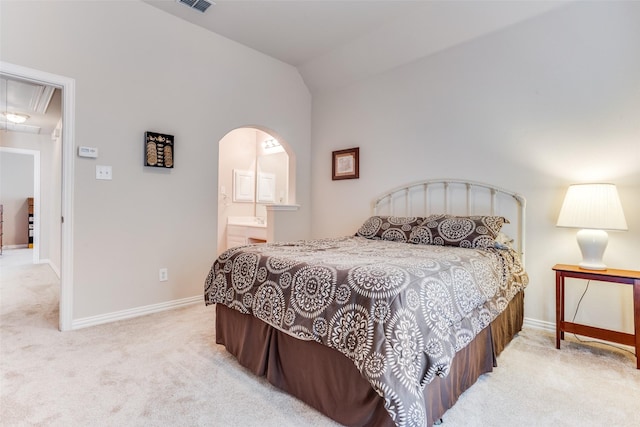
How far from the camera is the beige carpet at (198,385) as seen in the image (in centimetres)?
150

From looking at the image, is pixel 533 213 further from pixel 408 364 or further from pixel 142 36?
pixel 142 36

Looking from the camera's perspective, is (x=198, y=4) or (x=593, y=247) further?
(x=198, y=4)

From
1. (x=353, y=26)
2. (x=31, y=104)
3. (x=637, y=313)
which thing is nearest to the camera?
(x=637, y=313)

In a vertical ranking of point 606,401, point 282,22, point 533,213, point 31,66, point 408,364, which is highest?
point 282,22

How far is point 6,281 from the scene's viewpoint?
4.14 metres

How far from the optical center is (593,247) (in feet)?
7.33

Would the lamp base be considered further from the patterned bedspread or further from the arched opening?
the arched opening

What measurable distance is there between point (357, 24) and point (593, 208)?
2.59 meters

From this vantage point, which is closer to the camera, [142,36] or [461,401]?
[461,401]

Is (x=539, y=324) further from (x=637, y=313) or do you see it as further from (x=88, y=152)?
(x=88, y=152)

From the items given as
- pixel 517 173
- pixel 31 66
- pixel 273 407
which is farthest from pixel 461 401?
pixel 31 66

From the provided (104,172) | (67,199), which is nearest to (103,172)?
(104,172)

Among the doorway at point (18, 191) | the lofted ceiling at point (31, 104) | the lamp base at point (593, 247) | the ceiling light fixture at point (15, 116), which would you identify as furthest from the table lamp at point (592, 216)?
the doorway at point (18, 191)

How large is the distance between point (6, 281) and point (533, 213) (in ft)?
20.1
